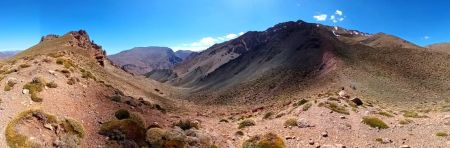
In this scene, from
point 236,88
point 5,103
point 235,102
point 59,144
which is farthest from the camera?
point 236,88

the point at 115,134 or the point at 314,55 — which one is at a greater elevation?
the point at 314,55

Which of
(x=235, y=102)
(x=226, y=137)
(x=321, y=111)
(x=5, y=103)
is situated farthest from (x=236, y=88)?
(x=5, y=103)

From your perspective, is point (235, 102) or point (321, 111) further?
point (235, 102)

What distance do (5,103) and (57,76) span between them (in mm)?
14384

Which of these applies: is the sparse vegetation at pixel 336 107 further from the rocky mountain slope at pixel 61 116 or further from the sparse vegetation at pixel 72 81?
the sparse vegetation at pixel 72 81

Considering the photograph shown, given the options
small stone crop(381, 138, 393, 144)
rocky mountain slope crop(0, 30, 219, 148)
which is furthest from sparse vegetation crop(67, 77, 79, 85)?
small stone crop(381, 138, 393, 144)

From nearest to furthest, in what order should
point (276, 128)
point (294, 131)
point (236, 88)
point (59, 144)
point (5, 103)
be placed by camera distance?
point (59, 144), point (5, 103), point (294, 131), point (276, 128), point (236, 88)

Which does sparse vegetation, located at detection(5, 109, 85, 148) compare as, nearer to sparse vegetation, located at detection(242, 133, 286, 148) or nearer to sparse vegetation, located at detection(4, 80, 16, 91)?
sparse vegetation, located at detection(4, 80, 16, 91)

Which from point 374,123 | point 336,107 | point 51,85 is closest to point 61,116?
point 51,85

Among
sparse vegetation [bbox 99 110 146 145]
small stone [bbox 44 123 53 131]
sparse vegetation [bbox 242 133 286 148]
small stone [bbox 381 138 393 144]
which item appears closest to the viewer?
small stone [bbox 44 123 53 131]

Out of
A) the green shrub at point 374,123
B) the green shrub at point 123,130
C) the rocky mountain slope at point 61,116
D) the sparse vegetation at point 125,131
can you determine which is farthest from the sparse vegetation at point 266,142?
the green shrub at point 374,123

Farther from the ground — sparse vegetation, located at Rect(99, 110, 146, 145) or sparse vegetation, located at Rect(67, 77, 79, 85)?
sparse vegetation, located at Rect(67, 77, 79, 85)

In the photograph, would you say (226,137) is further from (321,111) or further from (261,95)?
(261,95)

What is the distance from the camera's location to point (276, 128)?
37625mm
